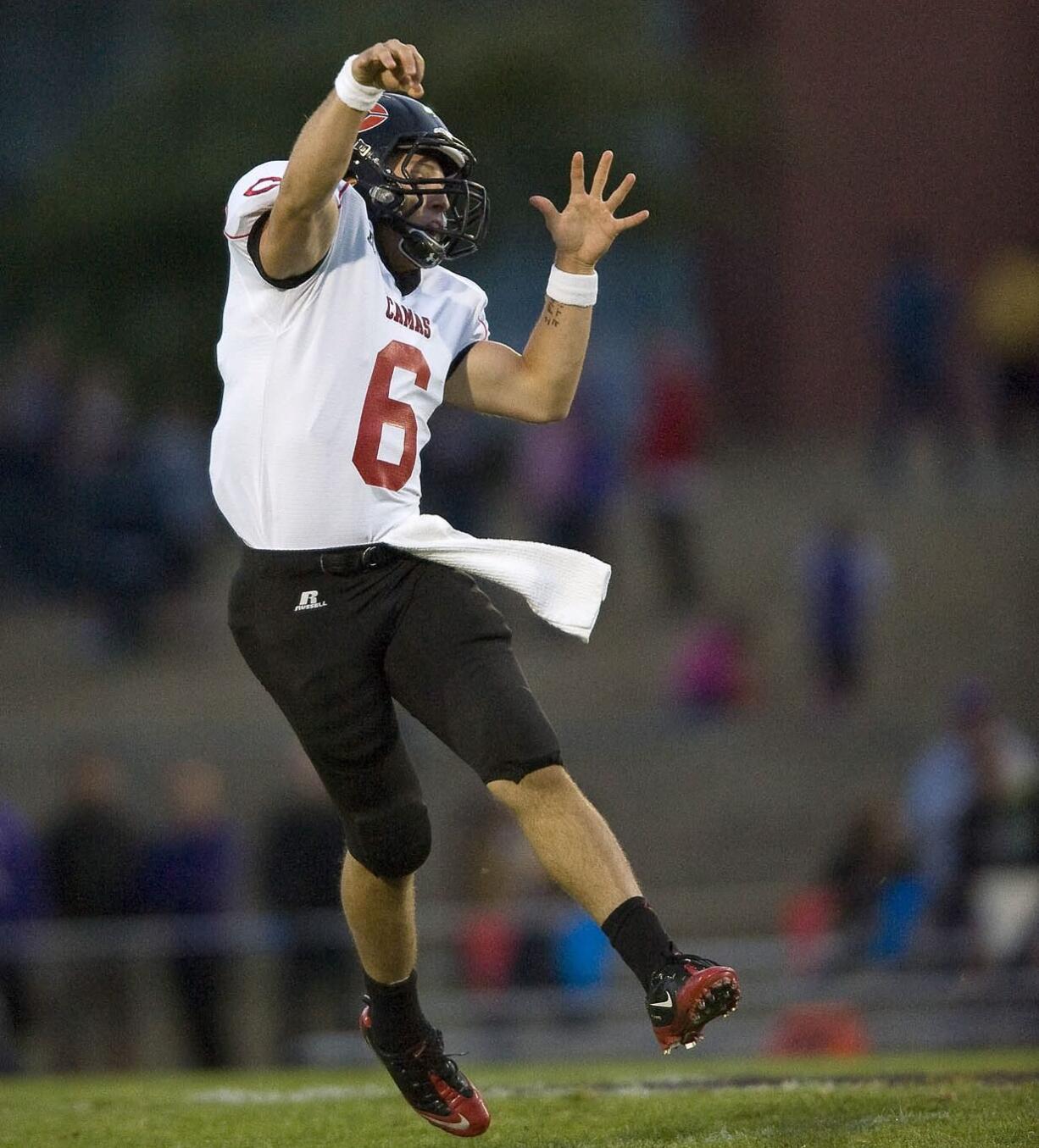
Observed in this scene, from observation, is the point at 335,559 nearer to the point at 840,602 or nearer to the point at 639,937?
the point at 639,937

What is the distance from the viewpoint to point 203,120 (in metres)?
20.5

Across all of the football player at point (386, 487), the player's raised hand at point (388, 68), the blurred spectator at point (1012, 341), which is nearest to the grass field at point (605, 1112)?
the football player at point (386, 487)

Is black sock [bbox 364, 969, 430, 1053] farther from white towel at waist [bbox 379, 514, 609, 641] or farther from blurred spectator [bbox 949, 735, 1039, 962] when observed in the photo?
blurred spectator [bbox 949, 735, 1039, 962]

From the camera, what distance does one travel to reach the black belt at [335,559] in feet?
16.8

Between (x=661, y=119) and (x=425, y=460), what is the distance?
777 centimetres

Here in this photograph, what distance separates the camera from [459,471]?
15.8m

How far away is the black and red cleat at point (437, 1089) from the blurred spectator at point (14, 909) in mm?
5421

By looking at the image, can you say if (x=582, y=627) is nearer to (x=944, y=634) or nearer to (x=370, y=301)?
(x=370, y=301)

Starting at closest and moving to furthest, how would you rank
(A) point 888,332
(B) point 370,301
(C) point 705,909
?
(B) point 370,301 < (C) point 705,909 < (A) point 888,332

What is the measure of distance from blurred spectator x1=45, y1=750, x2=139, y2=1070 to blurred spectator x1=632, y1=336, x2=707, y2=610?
629 centimetres

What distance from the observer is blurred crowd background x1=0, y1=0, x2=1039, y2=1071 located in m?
10.6

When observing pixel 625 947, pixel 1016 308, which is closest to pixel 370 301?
pixel 625 947

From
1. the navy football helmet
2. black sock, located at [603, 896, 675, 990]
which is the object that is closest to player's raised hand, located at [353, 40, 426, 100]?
the navy football helmet

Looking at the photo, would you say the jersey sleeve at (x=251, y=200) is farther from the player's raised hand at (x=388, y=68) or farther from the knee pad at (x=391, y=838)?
the knee pad at (x=391, y=838)
